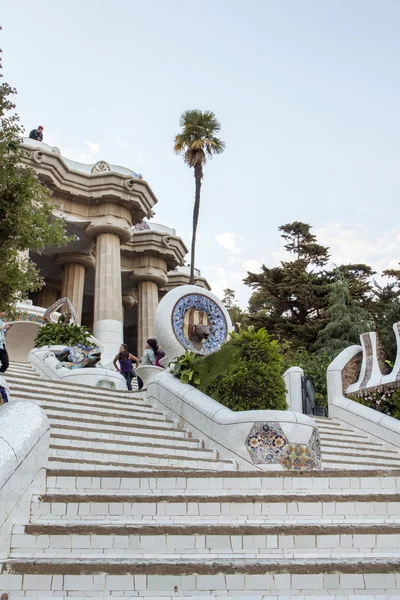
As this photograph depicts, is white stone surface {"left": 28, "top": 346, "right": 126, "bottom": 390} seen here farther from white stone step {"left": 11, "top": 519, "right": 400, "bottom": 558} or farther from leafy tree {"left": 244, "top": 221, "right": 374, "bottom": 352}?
leafy tree {"left": 244, "top": 221, "right": 374, "bottom": 352}

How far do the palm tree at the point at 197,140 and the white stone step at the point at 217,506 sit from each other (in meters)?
26.3

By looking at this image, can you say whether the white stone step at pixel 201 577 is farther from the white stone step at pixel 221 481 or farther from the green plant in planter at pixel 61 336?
the green plant in planter at pixel 61 336

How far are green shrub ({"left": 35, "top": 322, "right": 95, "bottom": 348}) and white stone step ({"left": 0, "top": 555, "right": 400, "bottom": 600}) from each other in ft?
46.3

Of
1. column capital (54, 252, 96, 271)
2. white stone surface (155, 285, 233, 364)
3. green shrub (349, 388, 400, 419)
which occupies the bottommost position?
green shrub (349, 388, 400, 419)

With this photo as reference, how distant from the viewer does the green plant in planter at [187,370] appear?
10.4 meters

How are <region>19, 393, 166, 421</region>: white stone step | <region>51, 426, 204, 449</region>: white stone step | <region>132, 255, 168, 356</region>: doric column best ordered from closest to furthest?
<region>51, 426, 204, 449</region>: white stone step → <region>19, 393, 166, 421</region>: white stone step → <region>132, 255, 168, 356</region>: doric column

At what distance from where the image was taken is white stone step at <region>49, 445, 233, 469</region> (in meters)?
7.16

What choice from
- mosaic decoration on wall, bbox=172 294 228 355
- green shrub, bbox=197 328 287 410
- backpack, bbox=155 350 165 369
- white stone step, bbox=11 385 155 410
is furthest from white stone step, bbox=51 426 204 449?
mosaic decoration on wall, bbox=172 294 228 355

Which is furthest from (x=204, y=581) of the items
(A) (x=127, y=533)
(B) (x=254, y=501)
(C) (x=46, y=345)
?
(C) (x=46, y=345)

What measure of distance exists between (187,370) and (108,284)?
20.0 m

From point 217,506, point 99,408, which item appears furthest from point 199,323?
point 217,506

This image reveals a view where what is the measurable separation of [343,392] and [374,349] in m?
1.21

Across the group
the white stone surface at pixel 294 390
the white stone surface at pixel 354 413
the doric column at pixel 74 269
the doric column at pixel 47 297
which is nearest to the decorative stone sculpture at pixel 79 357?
the white stone surface at pixel 294 390

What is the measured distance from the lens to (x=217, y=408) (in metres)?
8.78
